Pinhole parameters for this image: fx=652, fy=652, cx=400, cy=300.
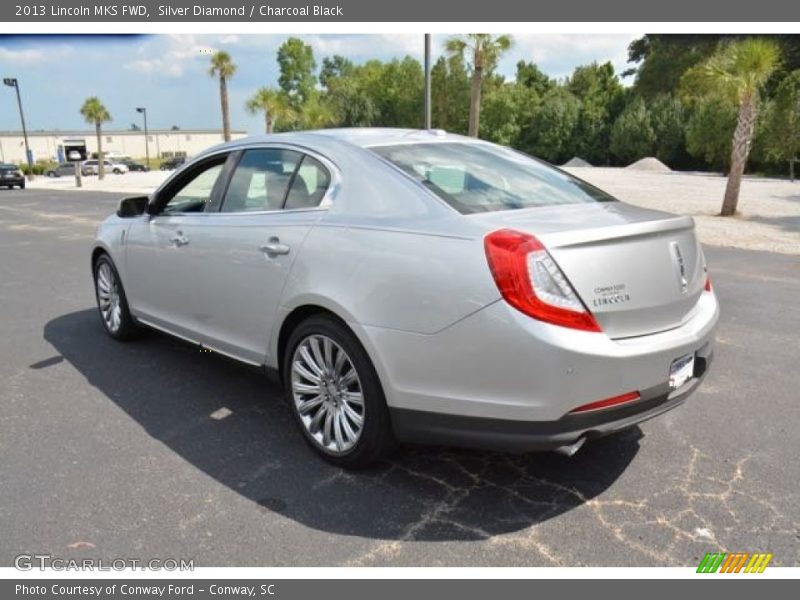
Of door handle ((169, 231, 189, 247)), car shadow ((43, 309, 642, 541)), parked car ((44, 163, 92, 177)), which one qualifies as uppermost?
door handle ((169, 231, 189, 247))

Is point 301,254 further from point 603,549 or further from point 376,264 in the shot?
point 603,549

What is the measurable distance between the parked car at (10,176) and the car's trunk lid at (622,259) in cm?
4039

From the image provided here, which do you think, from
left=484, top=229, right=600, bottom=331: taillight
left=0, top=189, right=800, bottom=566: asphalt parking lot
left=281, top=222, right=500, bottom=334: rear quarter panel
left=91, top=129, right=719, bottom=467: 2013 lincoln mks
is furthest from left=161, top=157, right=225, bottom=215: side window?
left=484, top=229, right=600, bottom=331: taillight

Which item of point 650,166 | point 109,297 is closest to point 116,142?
point 650,166

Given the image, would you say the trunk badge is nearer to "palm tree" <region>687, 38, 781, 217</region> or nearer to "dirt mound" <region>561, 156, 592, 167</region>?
"palm tree" <region>687, 38, 781, 217</region>

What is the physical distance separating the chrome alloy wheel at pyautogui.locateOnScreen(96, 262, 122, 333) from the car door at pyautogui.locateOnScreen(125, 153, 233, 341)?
Answer: 14.9 inches

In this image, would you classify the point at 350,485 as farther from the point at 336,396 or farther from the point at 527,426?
the point at 527,426

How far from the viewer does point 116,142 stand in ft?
339

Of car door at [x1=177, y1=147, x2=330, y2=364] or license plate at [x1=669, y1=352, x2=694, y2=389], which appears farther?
car door at [x1=177, y1=147, x2=330, y2=364]

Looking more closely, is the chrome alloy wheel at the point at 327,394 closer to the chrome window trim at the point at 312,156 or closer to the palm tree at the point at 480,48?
the chrome window trim at the point at 312,156

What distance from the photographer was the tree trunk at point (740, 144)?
577 inches

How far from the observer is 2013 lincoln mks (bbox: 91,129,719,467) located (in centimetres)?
255

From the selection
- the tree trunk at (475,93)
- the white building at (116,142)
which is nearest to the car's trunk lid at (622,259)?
the tree trunk at (475,93)
